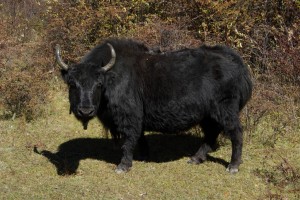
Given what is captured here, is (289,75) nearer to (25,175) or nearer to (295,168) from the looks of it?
(295,168)

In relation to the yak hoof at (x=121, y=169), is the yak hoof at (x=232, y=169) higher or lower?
lower

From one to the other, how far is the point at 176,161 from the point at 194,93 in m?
1.19

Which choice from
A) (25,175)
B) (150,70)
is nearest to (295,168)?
(150,70)

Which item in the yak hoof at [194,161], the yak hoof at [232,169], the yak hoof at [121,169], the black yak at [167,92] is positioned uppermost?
the black yak at [167,92]

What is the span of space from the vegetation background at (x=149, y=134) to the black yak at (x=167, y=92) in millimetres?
544

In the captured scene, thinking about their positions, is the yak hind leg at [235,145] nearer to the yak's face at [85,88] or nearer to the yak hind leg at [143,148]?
the yak hind leg at [143,148]

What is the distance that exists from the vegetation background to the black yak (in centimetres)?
54

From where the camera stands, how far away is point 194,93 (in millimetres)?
6574

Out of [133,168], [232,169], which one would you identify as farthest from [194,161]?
[133,168]

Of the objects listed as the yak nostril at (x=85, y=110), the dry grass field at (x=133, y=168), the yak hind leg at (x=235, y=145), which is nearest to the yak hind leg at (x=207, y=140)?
the dry grass field at (x=133, y=168)

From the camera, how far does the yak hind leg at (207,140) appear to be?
706 cm

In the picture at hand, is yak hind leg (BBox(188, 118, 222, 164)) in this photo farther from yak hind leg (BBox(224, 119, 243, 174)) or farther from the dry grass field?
yak hind leg (BBox(224, 119, 243, 174))

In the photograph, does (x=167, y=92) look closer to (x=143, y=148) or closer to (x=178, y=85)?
(x=178, y=85)

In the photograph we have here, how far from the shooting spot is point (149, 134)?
326 inches
